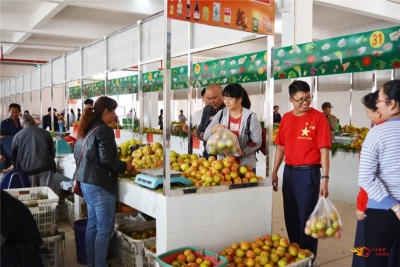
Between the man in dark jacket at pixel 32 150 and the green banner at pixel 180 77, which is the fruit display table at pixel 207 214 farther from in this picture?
the green banner at pixel 180 77

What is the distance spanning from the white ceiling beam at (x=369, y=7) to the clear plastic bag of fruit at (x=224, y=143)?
5182 millimetres

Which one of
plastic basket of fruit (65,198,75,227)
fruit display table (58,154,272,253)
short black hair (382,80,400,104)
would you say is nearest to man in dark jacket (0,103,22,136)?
plastic basket of fruit (65,198,75,227)

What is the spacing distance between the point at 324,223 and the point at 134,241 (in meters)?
1.55

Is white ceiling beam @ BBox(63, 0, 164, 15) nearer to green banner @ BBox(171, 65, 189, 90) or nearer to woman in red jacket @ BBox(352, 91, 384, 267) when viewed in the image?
green banner @ BBox(171, 65, 189, 90)

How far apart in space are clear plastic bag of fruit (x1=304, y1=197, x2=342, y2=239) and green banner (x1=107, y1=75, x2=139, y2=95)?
22.0ft

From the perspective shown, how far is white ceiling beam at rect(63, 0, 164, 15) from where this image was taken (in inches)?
328

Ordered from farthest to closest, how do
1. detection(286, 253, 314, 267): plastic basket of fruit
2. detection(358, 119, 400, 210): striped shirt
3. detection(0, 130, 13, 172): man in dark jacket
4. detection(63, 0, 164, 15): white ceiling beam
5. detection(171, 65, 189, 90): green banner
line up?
detection(63, 0, 164, 15): white ceiling beam → detection(171, 65, 189, 90): green banner → detection(0, 130, 13, 172): man in dark jacket → detection(286, 253, 314, 267): plastic basket of fruit → detection(358, 119, 400, 210): striped shirt

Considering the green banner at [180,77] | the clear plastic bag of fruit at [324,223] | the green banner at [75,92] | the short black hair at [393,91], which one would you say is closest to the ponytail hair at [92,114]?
the clear plastic bag of fruit at [324,223]

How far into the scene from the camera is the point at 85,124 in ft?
10.2

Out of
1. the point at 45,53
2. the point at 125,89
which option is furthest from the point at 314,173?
the point at 45,53

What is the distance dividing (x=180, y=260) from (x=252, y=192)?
0.81 m

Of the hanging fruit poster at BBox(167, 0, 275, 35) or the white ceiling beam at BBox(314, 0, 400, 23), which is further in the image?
the white ceiling beam at BBox(314, 0, 400, 23)

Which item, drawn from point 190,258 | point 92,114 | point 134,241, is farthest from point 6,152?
point 190,258

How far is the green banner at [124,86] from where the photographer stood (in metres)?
8.95
